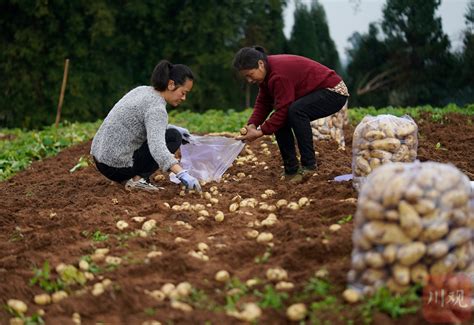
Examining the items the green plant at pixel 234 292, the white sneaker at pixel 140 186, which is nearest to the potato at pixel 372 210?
the green plant at pixel 234 292

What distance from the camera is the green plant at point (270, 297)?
96.4 inches

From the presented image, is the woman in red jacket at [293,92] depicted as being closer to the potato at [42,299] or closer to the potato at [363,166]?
the potato at [363,166]

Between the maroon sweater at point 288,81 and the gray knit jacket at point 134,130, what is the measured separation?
2.64 feet

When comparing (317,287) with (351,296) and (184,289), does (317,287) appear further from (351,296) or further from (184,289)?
(184,289)

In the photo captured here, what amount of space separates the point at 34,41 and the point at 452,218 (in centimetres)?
1665

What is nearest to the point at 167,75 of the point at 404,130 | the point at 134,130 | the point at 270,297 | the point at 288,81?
the point at 134,130

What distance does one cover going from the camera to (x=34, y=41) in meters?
17.3

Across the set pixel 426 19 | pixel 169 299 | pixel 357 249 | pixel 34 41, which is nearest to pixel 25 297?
pixel 169 299

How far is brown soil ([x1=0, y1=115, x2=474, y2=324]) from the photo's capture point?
2557 millimetres

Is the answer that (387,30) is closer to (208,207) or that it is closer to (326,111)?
(326,111)

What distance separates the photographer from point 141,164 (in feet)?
15.5

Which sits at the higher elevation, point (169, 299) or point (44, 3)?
point (44, 3)

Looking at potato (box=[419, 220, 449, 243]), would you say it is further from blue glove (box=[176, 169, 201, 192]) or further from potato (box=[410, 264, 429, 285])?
blue glove (box=[176, 169, 201, 192])

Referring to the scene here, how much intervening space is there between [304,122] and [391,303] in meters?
2.46
